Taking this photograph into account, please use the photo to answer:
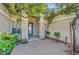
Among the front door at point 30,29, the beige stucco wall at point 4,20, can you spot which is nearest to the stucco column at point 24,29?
the front door at point 30,29

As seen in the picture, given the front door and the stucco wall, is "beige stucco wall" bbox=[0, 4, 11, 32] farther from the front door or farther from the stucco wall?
the stucco wall

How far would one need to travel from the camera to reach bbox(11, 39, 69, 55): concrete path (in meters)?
2.82

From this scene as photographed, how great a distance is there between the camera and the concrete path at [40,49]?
2.82 metres

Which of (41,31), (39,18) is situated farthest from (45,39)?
(39,18)

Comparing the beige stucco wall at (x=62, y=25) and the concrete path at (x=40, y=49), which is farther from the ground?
the beige stucco wall at (x=62, y=25)

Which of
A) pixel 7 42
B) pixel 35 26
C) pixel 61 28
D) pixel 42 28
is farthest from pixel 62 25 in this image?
pixel 7 42

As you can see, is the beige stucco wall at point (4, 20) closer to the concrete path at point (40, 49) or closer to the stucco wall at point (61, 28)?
the concrete path at point (40, 49)

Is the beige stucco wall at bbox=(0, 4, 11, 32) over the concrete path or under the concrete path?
over

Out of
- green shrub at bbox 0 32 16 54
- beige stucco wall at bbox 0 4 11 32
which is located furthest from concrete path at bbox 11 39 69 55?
beige stucco wall at bbox 0 4 11 32

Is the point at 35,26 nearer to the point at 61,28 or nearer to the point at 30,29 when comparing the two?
the point at 30,29

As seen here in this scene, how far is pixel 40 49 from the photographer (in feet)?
9.34

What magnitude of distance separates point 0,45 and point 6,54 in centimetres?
17

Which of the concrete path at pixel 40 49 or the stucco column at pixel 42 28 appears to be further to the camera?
the stucco column at pixel 42 28
